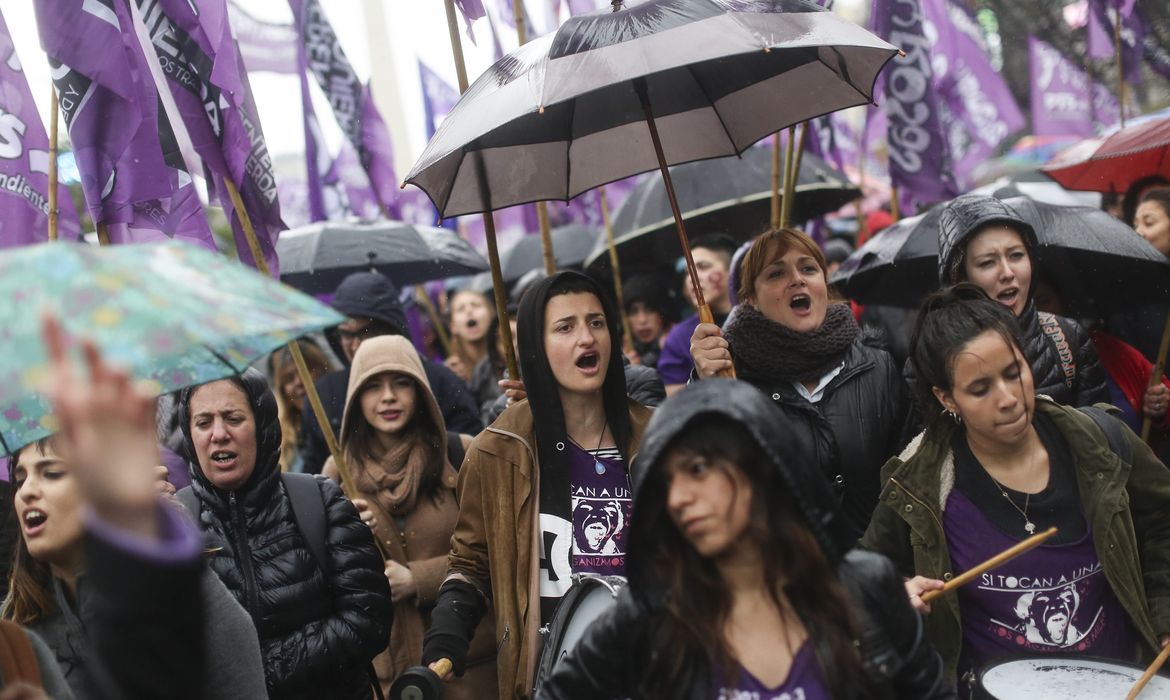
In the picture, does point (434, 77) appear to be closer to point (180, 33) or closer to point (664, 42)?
point (180, 33)

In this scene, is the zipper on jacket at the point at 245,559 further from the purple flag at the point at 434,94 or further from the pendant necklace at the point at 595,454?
the purple flag at the point at 434,94

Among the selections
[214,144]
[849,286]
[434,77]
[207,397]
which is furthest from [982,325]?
[434,77]

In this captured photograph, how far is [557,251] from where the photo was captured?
936 cm

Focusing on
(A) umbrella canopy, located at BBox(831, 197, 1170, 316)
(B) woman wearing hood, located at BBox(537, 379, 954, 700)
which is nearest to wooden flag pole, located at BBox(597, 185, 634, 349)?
(A) umbrella canopy, located at BBox(831, 197, 1170, 316)

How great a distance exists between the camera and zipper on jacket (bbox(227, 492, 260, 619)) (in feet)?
12.2

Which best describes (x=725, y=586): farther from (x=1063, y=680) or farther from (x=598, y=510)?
(x=598, y=510)

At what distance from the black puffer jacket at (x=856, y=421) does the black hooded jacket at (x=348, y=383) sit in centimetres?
192

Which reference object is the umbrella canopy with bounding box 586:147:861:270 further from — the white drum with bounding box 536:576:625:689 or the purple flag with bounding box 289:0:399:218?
the white drum with bounding box 536:576:625:689

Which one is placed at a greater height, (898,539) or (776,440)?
(776,440)

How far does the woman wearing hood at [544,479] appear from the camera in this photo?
367 cm

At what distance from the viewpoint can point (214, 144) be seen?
4.46 metres

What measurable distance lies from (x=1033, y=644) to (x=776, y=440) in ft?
4.54

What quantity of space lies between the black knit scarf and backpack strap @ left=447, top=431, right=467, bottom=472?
1.42 metres

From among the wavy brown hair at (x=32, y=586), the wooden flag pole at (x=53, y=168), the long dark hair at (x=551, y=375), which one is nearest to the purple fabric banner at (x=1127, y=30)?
the long dark hair at (x=551, y=375)
